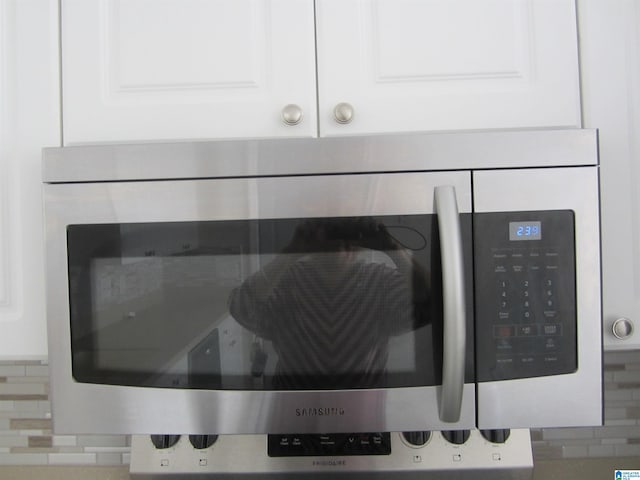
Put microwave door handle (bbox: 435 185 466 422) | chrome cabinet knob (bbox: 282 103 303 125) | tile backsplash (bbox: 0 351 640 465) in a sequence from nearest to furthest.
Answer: microwave door handle (bbox: 435 185 466 422) < chrome cabinet knob (bbox: 282 103 303 125) < tile backsplash (bbox: 0 351 640 465)

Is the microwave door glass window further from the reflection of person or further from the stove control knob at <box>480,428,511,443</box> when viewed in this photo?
the stove control knob at <box>480,428,511,443</box>

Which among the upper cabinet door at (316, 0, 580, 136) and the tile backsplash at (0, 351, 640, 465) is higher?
the upper cabinet door at (316, 0, 580, 136)

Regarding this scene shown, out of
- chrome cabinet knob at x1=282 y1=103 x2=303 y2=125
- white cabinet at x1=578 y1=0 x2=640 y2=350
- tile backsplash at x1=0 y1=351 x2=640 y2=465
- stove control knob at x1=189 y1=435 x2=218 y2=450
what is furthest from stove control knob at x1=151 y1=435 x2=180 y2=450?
white cabinet at x1=578 y1=0 x2=640 y2=350

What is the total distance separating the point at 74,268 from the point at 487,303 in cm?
59

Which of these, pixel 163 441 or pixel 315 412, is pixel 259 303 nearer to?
pixel 315 412

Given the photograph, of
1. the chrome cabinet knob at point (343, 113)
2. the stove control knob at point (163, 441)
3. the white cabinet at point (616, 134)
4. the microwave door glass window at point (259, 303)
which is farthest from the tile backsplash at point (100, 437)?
the chrome cabinet knob at point (343, 113)

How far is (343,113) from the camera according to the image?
720mm

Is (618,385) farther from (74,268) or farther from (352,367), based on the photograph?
(74,268)

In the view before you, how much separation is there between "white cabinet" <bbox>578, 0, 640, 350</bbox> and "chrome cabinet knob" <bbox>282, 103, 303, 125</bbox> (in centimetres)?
44

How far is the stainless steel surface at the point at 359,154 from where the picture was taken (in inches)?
25.8

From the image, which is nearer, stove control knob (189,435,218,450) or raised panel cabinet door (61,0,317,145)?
raised panel cabinet door (61,0,317,145)

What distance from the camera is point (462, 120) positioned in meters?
0.73

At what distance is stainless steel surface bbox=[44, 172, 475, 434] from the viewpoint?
0.66m

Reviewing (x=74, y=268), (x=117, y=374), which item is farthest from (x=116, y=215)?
(x=117, y=374)
